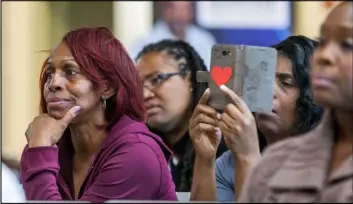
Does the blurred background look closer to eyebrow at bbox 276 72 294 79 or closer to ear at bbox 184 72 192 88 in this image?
ear at bbox 184 72 192 88

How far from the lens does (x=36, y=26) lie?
30.9 feet

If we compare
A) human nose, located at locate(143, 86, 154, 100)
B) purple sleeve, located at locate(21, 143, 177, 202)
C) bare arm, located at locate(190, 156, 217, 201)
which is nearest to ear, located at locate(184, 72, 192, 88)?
human nose, located at locate(143, 86, 154, 100)

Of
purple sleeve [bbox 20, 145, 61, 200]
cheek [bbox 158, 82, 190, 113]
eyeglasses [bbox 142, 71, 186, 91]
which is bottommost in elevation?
cheek [bbox 158, 82, 190, 113]

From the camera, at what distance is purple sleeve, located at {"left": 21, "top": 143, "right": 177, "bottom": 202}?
3.33 meters

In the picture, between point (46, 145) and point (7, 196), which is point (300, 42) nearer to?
point (46, 145)

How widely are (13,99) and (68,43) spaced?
556 centimetres

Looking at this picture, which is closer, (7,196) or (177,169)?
(7,196)

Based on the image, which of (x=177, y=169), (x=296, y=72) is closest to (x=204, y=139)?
(x=296, y=72)

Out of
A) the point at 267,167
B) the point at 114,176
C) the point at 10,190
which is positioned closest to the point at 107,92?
the point at 114,176

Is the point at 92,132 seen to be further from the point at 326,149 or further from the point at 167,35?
the point at 167,35

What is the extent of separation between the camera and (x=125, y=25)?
367 inches

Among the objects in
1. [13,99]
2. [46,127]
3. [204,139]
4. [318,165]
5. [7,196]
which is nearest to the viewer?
[318,165]

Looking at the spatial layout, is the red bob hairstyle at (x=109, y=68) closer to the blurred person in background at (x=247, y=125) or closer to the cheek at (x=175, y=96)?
the blurred person in background at (x=247, y=125)

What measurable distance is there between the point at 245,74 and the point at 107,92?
2.88ft
